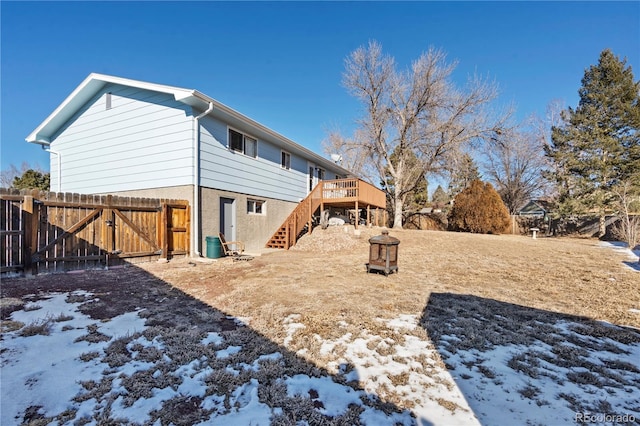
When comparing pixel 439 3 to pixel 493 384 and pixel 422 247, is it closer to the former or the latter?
→ pixel 422 247

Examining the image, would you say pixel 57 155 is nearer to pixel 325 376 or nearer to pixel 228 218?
pixel 228 218

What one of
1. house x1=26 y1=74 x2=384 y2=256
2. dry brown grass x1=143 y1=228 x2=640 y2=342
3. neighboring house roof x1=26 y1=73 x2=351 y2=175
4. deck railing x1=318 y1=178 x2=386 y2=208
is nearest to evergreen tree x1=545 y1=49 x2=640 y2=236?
dry brown grass x1=143 y1=228 x2=640 y2=342

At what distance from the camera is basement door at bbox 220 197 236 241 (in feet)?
32.4

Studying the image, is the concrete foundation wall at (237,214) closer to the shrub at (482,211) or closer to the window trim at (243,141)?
the window trim at (243,141)

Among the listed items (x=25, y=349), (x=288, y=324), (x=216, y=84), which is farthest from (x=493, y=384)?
(x=216, y=84)

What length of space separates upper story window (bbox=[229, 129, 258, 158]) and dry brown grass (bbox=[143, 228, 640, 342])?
14.6 ft

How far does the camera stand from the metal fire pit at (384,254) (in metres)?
6.28

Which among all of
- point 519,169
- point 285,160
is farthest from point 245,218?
point 519,169

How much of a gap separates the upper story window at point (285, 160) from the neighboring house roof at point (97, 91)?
45 cm

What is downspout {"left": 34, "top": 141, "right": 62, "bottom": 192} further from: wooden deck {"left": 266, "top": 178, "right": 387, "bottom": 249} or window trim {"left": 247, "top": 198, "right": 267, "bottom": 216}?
wooden deck {"left": 266, "top": 178, "right": 387, "bottom": 249}

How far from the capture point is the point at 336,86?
2005 centimetres

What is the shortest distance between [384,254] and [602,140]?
21610 millimetres

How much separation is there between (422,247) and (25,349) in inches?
424

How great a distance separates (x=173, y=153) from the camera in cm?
899
